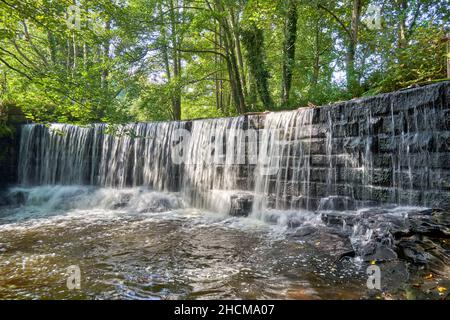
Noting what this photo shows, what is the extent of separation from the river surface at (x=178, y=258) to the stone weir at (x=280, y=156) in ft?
3.24

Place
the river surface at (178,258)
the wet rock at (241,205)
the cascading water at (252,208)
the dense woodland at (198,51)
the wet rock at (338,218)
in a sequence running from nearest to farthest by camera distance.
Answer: the river surface at (178,258) < the cascading water at (252,208) < the wet rock at (338,218) < the dense woodland at (198,51) < the wet rock at (241,205)

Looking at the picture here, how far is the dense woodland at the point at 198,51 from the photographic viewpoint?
21.5ft

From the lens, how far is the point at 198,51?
45.8 ft

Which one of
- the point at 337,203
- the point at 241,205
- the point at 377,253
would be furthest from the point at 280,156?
the point at 377,253

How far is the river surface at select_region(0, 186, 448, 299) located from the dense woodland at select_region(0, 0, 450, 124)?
278cm

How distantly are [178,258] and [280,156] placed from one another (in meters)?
4.44

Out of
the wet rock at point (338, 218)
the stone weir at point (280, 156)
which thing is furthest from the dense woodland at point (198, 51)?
the wet rock at point (338, 218)

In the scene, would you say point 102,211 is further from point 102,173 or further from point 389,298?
point 389,298

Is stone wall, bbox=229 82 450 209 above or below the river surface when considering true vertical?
above

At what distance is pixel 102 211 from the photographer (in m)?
9.70

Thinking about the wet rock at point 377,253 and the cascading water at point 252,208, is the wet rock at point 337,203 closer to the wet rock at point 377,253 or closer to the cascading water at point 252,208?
the cascading water at point 252,208

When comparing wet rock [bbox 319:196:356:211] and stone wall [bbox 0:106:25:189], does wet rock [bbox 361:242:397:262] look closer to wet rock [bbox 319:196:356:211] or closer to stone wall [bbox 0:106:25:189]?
wet rock [bbox 319:196:356:211]

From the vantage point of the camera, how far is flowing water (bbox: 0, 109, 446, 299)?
12.9 feet

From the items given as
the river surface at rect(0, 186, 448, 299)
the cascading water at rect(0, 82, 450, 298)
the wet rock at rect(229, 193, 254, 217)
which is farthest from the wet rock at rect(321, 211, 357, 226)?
the wet rock at rect(229, 193, 254, 217)
